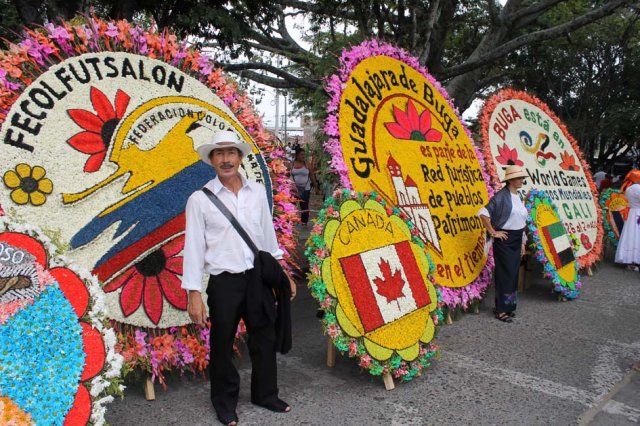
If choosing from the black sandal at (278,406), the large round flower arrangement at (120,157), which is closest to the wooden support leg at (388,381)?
the black sandal at (278,406)

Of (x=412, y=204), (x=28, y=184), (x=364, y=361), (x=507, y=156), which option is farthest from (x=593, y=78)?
(x=28, y=184)

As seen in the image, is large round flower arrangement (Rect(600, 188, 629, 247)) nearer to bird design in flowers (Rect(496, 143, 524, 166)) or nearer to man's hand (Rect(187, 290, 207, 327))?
bird design in flowers (Rect(496, 143, 524, 166))

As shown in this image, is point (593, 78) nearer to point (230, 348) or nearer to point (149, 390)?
point (230, 348)

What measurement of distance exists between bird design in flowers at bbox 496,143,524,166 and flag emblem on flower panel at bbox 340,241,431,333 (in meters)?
3.09

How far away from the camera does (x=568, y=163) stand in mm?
8375

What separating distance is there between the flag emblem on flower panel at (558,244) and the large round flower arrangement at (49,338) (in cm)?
502

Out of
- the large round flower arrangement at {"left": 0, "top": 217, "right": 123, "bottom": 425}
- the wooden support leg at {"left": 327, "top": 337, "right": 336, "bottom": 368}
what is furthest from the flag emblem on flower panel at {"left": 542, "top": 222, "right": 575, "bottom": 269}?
the large round flower arrangement at {"left": 0, "top": 217, "right": 123, "bottom": 425}

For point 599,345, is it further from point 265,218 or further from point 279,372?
point 265,218

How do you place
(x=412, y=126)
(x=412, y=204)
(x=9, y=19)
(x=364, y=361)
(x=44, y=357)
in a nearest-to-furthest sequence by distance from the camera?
(x=44, y=357) < (x=364, y=361) < (x=412, y=204) < (x=412, y=126) < (x=9, y=19)

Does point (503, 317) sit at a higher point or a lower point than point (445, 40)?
lower

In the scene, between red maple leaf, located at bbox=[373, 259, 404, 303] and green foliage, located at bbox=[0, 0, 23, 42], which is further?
green foliage, located at bbox=[0, 0, 23, 42]

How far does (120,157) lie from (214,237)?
987 millimetres

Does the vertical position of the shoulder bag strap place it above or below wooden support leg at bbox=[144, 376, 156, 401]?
above

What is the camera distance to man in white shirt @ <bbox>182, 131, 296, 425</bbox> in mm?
3205
